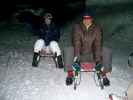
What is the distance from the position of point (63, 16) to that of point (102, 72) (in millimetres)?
5255

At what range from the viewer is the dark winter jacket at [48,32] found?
28.1 ft

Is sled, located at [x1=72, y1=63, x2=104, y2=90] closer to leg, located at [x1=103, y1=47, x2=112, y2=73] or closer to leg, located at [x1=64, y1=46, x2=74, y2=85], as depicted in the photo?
leg, located at [x1=64, y1=46, x2=74, y2=85]

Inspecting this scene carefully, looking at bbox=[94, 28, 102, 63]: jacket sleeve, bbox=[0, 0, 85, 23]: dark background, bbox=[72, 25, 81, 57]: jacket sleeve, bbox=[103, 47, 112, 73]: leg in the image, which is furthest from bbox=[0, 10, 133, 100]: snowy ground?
bbox=[0, 0, 85, 23]: dark background

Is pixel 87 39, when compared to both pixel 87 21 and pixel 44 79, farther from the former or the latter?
pixel 44 79

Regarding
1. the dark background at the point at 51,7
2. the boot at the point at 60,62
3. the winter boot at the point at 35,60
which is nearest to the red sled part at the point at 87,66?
the boot at the point at 60,62

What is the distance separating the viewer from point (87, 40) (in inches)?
317

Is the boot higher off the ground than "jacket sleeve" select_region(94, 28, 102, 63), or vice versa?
"jacket sleeve" select_region(94, 28, 102, 63)

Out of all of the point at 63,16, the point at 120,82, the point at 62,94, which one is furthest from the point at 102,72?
the point at 63,16

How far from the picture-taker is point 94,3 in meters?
10.7

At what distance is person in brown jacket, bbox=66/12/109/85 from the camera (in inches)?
313

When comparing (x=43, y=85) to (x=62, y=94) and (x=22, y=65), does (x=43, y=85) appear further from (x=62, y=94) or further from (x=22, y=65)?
(x=22, y=65)

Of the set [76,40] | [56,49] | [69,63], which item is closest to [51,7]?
[56,49]

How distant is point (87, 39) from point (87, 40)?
0.02 meters

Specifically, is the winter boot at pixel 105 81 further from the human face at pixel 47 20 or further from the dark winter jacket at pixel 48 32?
the human face at pixel 47 20
